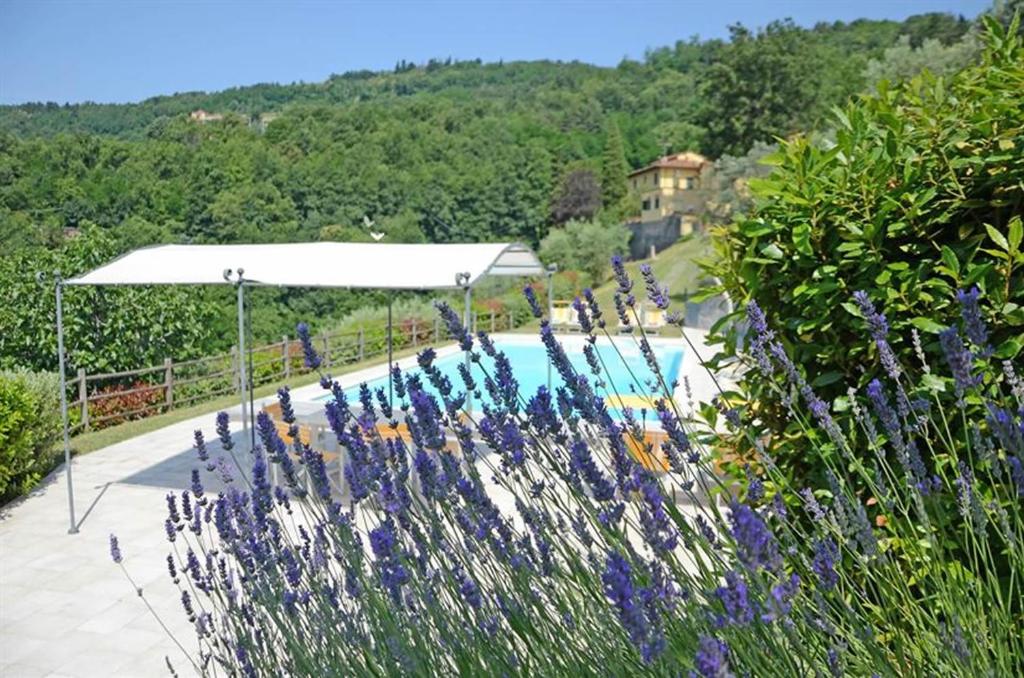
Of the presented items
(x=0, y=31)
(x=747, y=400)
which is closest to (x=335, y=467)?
(x=747, y=400)

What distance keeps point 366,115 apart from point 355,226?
980 centimetres

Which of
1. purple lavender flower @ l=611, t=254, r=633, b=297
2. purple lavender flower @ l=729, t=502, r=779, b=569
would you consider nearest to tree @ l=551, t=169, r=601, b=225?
purple lavender flower @ l=611, t=254, r=633, b=297

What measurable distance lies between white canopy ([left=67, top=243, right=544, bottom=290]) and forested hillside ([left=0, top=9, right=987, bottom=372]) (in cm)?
1967

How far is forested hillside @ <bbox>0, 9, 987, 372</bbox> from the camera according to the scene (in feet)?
102

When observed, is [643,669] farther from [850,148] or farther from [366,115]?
[366,115]

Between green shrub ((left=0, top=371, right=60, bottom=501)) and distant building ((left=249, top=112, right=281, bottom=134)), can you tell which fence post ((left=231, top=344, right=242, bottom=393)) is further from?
distant building ((left=249, top=112, right=281, bottom=134))

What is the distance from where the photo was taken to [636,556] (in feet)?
4.15

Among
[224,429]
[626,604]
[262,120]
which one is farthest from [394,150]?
[626,604]

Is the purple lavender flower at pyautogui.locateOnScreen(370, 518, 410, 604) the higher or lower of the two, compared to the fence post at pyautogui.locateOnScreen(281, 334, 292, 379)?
higher

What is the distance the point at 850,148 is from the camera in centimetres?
211

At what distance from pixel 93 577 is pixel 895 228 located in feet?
16.2

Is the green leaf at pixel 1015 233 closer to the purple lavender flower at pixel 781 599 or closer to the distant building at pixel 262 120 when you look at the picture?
the purple lavender flower at pixel 781 599

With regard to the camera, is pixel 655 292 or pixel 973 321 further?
pixel 655 292

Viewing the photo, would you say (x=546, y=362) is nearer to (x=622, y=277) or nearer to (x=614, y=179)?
(x=622, y=277)
